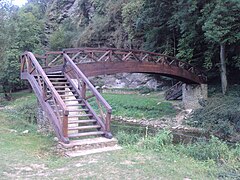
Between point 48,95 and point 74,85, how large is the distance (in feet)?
3.41

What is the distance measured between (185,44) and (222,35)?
5.34m

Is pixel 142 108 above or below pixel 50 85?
below

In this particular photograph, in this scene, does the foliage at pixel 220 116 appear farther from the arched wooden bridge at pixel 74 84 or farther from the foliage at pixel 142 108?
the arched wooden bridge at pixel 74 84

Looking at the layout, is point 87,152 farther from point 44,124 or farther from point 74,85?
point 44,124

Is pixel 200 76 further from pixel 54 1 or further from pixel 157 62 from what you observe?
pixel 54 1

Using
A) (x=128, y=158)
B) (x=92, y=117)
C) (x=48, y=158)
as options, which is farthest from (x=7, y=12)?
(x=128, y=158)

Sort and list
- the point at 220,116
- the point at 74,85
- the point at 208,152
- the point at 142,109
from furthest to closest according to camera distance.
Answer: the point at 142,109 < the point at 220,116 < the point at 74,85 < the point at 208,152

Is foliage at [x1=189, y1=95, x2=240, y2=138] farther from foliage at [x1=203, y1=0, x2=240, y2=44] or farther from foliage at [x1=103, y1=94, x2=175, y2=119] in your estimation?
foliage at [x1=203, y1=0, x2=240, y2=44]

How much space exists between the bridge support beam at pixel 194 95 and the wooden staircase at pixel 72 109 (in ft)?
39.0

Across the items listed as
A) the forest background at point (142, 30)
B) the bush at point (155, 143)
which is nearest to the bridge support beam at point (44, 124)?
the bush at point (155, 143)

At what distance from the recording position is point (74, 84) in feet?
35.2

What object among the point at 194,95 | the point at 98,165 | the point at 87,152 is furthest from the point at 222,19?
the point at 98,165

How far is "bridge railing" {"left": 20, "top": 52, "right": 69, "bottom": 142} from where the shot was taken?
7805 mm

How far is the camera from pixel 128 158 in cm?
647
